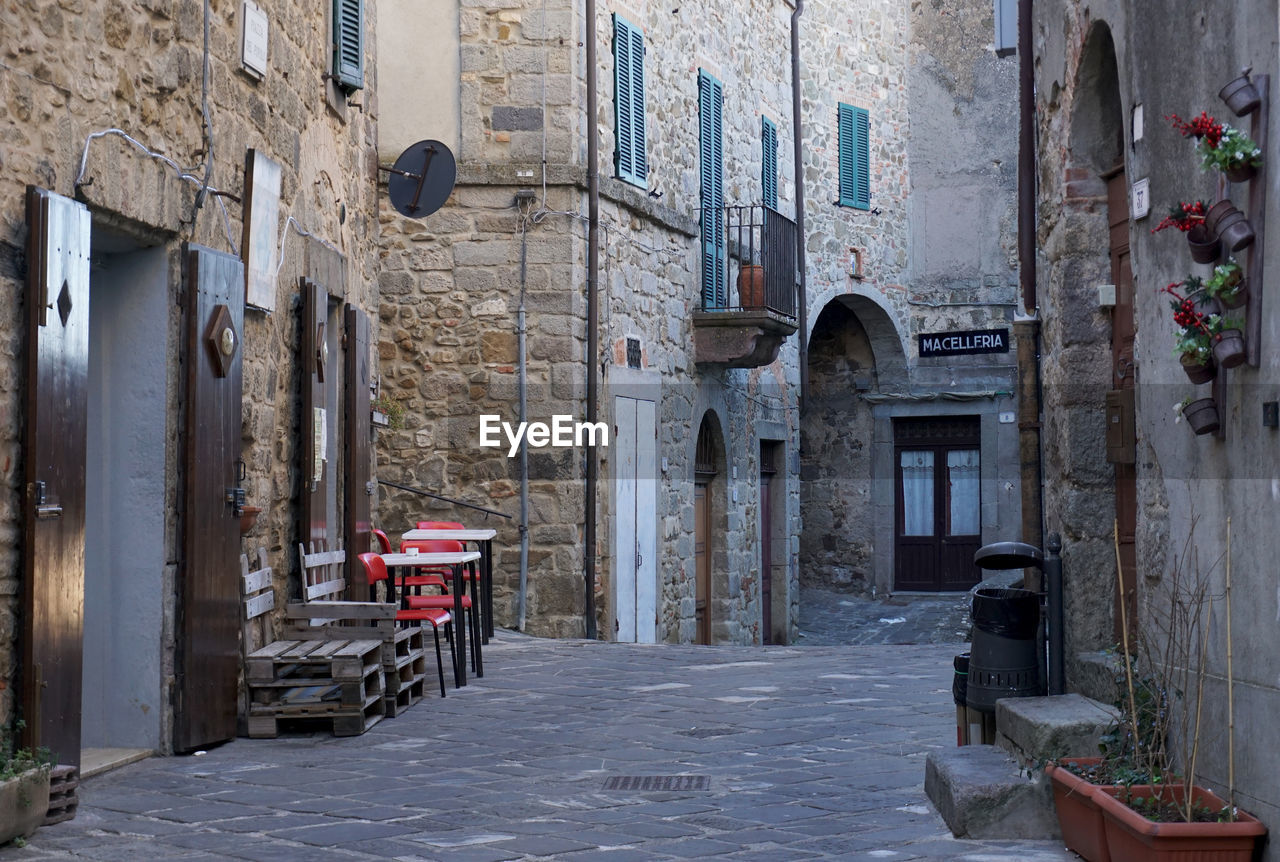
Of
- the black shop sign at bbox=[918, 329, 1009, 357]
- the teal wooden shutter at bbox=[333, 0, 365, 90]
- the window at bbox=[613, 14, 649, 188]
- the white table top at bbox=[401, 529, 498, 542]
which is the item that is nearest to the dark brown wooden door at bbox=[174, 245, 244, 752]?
the teal wooden shutter at bbox=[333, 0, 365, 90]

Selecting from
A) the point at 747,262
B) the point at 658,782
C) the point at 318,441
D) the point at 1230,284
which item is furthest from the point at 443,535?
the point at 747,262

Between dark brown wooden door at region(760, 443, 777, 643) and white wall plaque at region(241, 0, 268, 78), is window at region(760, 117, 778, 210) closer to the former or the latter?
dark brown wooden door at region(760, 443, 777, 643)

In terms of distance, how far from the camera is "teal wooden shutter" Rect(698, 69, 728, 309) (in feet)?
48.6

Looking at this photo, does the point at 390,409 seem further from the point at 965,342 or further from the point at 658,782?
the point at 965,342

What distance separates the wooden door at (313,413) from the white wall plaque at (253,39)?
1168 millimetres

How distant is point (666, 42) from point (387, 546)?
6166mm

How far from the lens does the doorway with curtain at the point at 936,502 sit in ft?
67.5

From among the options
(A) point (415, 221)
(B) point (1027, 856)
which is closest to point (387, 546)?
(A) point (415, 221)

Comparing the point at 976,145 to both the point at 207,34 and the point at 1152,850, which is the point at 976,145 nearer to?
the point at 207,34

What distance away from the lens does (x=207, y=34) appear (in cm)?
677

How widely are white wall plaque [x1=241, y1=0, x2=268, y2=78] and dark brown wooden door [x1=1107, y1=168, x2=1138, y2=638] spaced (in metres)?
3.84

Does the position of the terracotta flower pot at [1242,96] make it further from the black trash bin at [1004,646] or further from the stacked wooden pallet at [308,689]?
the stacked wooden pallet at [308,689]

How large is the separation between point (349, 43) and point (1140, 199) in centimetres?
534

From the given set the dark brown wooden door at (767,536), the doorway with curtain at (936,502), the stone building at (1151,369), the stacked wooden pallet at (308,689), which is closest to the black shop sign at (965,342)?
the doorway with curtain at (936,502)
